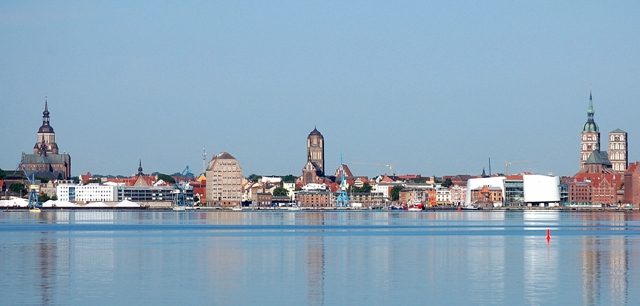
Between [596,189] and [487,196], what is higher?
[596,189]

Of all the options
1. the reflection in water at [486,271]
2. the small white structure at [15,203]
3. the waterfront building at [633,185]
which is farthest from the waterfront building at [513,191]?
the reflection in water at [486,271]

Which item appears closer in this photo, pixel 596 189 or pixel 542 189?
pixel 542 189

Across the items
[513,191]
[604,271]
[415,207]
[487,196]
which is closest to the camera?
[604,271]

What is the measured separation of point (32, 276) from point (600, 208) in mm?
157751

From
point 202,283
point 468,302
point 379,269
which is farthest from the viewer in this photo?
point 379,269

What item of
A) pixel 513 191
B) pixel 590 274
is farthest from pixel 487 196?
pixel 590 274

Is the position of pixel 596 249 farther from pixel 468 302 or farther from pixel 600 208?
pixel 600 208

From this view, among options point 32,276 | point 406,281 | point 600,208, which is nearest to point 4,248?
point 32,276

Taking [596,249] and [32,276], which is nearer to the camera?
[32,276]

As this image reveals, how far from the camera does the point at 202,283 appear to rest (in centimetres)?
2972

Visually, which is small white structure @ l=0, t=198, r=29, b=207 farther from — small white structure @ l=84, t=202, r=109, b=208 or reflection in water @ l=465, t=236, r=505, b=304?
reflection in water @ l=465, t=236, r=505, b=304

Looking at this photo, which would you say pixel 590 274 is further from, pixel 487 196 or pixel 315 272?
pixel 487 196

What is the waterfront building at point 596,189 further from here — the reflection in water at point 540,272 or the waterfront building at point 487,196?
the reflection in water at point 540,272

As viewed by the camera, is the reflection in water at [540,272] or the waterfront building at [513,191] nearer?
the reflection in water at [540,272]
